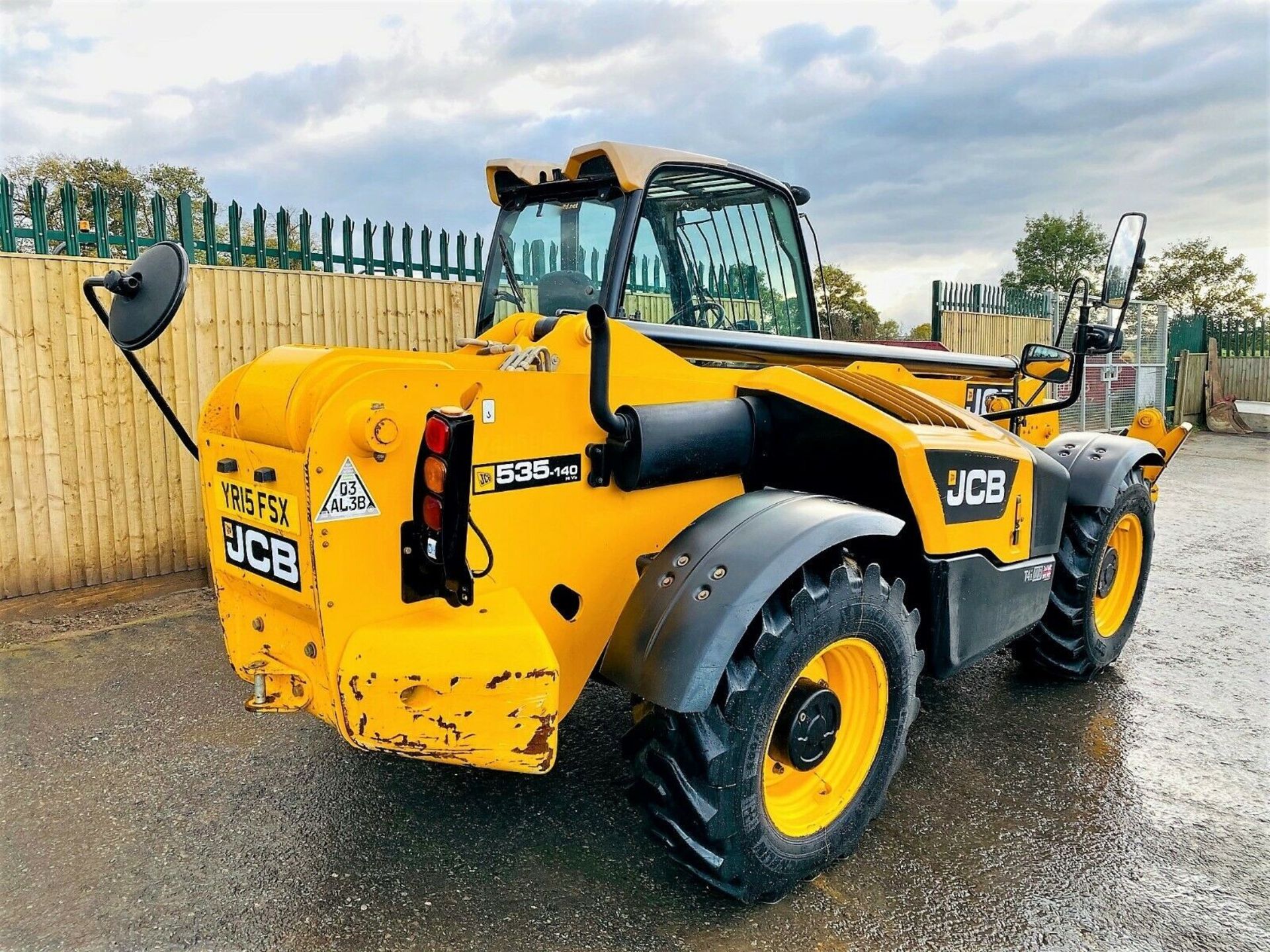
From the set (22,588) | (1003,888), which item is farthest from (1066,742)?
(22,588)

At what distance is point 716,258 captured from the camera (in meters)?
3.77

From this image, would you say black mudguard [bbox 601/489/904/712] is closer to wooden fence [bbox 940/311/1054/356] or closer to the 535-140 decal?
the 535-140 decal

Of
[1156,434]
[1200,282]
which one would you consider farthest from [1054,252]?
[1156,434]

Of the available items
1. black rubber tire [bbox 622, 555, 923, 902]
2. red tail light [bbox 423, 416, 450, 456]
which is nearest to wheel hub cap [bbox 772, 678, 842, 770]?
black rubber tire [bbox 622, 555, 923, 902]

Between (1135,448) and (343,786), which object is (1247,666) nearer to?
(1135,448)

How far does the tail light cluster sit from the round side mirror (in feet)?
2.93

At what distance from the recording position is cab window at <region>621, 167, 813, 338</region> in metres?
3.52

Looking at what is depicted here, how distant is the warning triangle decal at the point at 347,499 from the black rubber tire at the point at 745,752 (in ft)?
3.23

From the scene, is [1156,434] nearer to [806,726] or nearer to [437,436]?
[806,726]

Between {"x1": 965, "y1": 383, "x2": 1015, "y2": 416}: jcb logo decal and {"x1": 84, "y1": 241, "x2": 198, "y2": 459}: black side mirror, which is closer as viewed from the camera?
{"x1": 84, "y1": 241, "x2": 198, "y2": 459}: black side mirror

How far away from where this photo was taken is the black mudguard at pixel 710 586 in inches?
96.5

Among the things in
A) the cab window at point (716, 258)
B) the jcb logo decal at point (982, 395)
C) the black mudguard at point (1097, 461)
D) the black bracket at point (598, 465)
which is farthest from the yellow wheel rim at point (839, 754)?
the jcb logo decal at point (982, 395)

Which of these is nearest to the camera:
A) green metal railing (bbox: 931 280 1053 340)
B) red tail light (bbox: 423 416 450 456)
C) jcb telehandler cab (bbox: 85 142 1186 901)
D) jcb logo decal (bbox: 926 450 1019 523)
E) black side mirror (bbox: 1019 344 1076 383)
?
red tail light (bbox: 423 416 450 456)

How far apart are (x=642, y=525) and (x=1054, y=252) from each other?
27.8 meters
